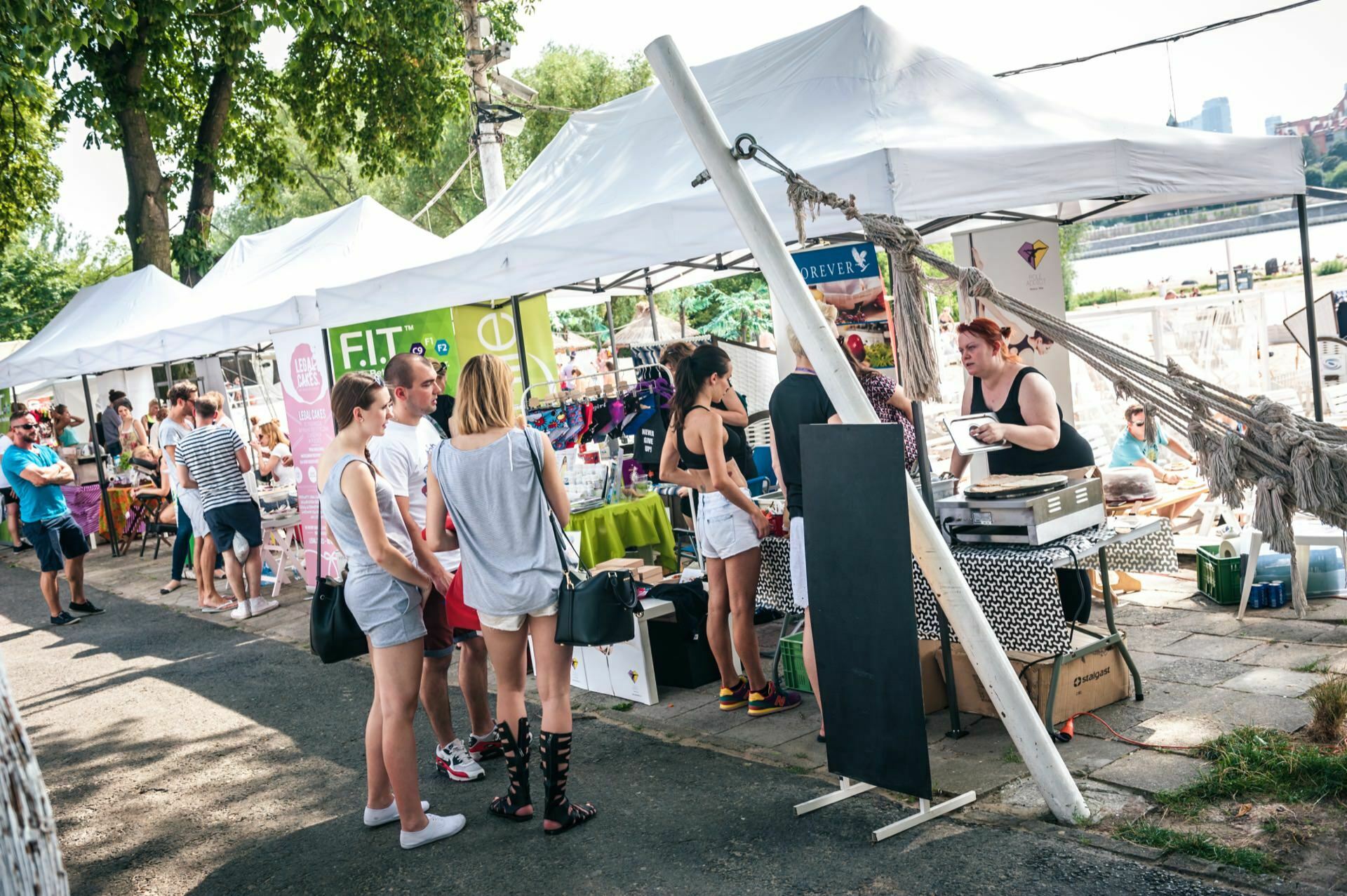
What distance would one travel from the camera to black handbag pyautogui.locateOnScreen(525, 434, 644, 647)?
3.96m

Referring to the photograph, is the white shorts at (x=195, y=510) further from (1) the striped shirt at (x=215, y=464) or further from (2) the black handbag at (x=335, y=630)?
(2) the black handbag at (x=335, y=630)

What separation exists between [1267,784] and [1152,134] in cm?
324

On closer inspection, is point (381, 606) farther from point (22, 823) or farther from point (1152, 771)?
point (1152, 771)

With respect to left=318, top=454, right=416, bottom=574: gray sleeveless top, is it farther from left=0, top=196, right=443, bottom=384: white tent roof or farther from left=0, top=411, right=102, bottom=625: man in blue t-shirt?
left=0, top=411, right=102, bottom=625: man in blue t-shirt

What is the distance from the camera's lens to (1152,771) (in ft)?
13.3

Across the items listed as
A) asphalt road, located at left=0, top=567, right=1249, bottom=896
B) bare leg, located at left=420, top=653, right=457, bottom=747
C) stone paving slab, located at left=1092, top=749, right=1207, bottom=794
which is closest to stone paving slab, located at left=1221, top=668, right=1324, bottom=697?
stone paving slab, located at left=1092, top=749, right=1207, bottom=794

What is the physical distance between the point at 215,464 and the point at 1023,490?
6.92 metres

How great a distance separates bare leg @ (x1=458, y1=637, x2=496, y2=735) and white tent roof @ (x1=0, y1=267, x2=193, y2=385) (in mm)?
7900

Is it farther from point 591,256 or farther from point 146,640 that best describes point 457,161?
point 591,256

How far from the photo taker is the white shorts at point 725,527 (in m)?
5.04

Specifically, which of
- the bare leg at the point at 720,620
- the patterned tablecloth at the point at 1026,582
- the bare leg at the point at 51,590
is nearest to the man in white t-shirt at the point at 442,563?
the bare leg at the point at 720,620

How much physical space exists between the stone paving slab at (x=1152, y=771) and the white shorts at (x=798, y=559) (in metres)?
1.33

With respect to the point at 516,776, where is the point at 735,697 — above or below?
A: below

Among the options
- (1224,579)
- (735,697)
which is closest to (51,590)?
(735,697)
